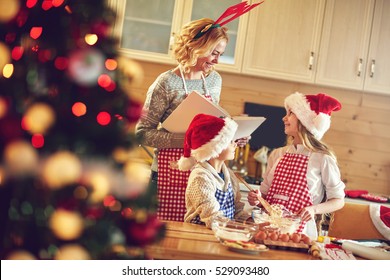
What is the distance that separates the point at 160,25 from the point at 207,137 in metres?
1.45

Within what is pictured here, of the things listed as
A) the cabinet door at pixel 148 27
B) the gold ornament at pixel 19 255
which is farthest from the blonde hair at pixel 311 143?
the gold ornament at pixel 19 255

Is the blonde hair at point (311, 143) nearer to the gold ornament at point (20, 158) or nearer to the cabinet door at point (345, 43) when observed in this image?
the cabinet door at point (345, 43)

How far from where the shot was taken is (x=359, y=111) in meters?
3.28

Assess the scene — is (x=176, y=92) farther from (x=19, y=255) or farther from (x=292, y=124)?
(x=19, y=255)

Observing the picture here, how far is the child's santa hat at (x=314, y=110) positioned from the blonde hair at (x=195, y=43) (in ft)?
1.22

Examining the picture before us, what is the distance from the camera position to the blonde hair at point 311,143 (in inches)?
79.9

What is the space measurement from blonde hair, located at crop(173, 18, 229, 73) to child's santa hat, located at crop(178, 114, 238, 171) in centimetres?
28

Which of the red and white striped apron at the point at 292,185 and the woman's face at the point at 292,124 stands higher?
the woman's face at the point at 292,124

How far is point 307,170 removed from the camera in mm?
2000

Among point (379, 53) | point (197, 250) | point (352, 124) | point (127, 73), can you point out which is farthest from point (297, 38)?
point (127, 73)

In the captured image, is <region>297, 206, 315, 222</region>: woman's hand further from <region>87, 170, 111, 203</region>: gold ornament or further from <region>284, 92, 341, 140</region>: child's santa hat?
<region>87, 170, 111, 203</region>: gold ornament

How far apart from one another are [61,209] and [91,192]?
4cm

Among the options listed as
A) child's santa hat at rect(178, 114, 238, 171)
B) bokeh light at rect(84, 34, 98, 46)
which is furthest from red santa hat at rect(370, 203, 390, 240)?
bokeh light at rect(84, 34, 98, 46)
